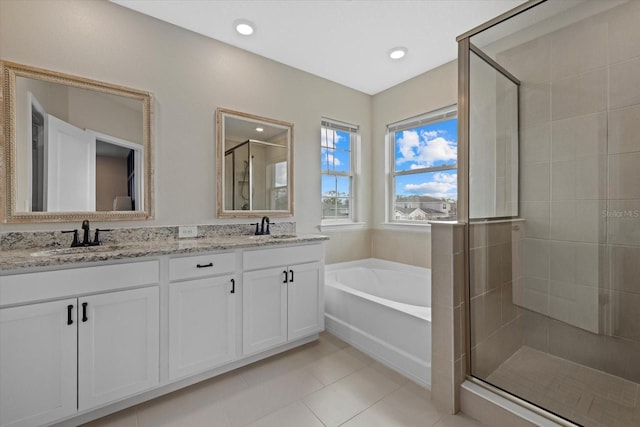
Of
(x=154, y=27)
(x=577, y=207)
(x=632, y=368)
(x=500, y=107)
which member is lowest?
(x=632, y=368)

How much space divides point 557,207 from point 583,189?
162mm

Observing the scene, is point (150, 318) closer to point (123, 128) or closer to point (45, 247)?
point (45, 247)

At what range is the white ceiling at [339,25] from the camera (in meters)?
2.03

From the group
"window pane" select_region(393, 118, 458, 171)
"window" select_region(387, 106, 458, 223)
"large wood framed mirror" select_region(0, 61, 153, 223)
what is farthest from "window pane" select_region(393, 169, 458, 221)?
"large wood framed mirror" select_region(0, 61, 153, 223)

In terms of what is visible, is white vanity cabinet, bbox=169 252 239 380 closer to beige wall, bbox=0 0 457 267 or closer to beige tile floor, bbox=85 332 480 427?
beige tile floor, bbox=85 332 480 427

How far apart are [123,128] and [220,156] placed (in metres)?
0.71

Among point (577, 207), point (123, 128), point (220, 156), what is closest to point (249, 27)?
point (220, 156)

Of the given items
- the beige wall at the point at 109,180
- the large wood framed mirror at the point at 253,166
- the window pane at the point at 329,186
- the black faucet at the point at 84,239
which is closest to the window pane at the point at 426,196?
the window pane at the point at 329,186

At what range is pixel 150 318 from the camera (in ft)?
5.33

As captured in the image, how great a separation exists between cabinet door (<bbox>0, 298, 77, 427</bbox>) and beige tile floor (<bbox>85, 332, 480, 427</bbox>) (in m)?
0.28

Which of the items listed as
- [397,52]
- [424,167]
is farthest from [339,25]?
[424,167]

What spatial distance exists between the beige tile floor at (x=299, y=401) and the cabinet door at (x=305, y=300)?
0.25 m

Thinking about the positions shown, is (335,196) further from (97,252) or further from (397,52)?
(97,252)

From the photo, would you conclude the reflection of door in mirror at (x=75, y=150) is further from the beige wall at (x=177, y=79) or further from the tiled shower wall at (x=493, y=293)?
the tiled shower wall at (x=493, y=293)
